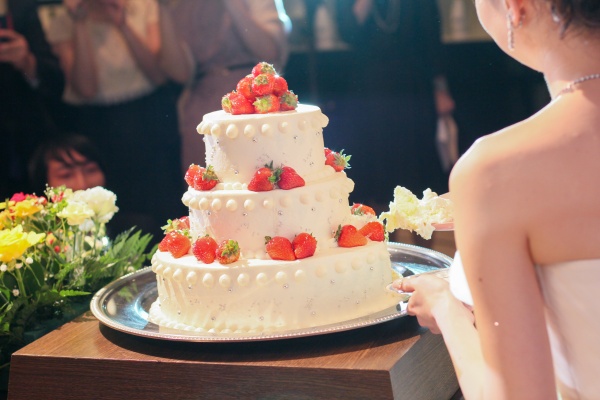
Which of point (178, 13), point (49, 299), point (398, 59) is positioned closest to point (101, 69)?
point (178, 13)

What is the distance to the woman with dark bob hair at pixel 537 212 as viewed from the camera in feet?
4.02

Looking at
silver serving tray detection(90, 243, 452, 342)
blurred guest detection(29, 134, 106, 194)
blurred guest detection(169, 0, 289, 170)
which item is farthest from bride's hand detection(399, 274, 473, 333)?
blurred guest detection(29, 134, 106, 194)

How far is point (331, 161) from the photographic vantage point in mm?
2855

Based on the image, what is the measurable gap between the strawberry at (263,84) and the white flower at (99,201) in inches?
37.4

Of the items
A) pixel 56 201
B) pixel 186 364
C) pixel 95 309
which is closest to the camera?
pixel 186 364

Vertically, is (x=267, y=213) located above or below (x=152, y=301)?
above

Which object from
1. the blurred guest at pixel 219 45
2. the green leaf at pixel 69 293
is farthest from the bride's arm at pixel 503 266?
the blurred guest at pixel 219 45

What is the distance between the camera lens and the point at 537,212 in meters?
1.23

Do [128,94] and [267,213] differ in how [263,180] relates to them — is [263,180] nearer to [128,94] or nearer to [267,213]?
[267,213]

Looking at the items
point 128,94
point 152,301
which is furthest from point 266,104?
point 128,94

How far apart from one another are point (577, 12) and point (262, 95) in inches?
62.2

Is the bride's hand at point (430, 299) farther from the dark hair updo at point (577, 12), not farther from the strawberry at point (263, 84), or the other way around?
the strawberry at point (263, 84)

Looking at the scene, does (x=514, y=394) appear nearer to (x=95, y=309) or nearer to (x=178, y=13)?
(x=95, y=309)

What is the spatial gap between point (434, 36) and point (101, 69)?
222cm
